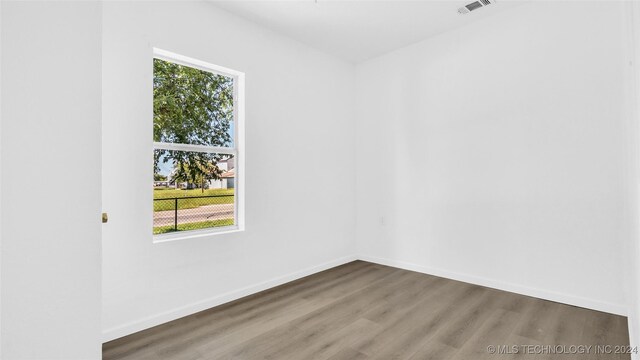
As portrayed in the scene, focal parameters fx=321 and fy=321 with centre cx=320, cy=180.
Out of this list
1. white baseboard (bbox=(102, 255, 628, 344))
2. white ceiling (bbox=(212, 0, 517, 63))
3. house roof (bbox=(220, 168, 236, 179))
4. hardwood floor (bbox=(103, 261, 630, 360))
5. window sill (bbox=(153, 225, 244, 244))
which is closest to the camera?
hardwood floor (bbox=(103, 261, 630, 360))

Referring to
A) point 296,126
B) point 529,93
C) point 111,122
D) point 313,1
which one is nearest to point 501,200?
point 529,93

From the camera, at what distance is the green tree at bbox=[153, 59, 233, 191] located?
285 centimetres

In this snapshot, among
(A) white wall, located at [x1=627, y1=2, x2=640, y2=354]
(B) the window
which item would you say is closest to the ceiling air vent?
(A) white wall, located at [x1=627, y1=2, x2=640, y2=354]

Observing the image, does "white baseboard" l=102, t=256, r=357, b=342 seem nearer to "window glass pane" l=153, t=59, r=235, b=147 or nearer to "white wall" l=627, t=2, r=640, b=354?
"window glass pane" l=153, t=59, r=235, b=147

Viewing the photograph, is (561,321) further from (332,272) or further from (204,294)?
(204,294)

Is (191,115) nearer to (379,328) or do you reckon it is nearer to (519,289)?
(379,328)

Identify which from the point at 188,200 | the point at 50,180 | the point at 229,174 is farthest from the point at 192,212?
the point at 50,180

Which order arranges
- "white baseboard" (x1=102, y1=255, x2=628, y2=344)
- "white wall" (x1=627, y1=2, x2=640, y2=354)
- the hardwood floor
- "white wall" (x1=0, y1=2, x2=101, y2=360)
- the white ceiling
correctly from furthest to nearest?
the white ceiling
"white baseboard" (x1=102, y1=255, x2=628, y2=344)
the hardwood floor
"white wall" (x1=627, y1=2, x2=640, y2=354)
"white wall" (x1=0, y1=2, x2=101, y2=360)

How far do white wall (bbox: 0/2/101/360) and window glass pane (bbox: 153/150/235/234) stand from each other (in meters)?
1.91

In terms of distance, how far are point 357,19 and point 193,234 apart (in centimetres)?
277

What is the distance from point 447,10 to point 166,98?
2.88 metres

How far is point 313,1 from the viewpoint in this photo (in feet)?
10.1

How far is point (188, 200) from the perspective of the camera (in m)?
3.03

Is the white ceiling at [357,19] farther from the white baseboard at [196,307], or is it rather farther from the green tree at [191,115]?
the white baseboard at [196,307]
